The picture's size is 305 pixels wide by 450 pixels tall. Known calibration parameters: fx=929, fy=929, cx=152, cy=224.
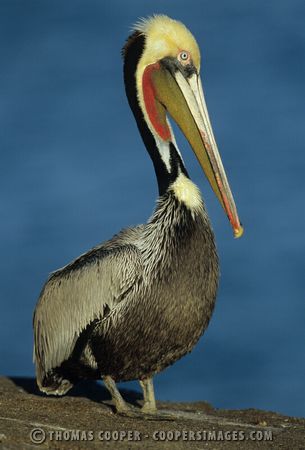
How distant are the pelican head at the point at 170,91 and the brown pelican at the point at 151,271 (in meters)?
0.01

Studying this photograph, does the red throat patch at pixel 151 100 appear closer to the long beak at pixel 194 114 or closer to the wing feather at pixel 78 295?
the long beak at pixel 194 114

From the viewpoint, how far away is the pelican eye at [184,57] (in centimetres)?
1064

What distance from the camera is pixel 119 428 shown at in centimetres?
902

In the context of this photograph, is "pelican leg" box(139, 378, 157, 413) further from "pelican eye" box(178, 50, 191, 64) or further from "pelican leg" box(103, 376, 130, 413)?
"pelican eye" box(178, 50, 191, 64)

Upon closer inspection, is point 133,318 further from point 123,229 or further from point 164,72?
point 164,72

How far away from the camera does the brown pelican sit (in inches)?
386

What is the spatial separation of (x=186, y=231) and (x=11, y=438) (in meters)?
3.28

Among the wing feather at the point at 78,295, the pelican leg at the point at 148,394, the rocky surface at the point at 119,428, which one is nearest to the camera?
the rocky surface at the point at 119,428

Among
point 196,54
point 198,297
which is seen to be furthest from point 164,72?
point 198,297

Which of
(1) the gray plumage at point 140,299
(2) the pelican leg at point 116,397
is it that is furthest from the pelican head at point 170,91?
(2) the pelican leg at point 116,397

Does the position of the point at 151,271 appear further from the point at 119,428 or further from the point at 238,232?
the point at 119,428

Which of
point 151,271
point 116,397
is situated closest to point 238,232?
point 151,271

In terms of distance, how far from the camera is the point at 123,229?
427 inches

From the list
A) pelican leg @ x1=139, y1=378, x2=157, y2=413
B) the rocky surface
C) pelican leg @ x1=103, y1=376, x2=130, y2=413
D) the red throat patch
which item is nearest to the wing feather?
pelican leg @ x1=103, y1=376, x2=130, y2=413
